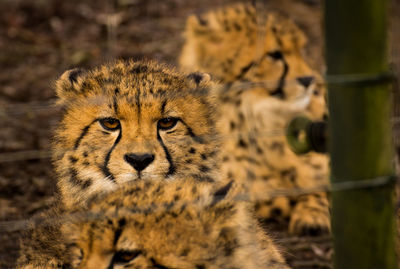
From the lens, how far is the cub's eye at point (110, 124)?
218cm

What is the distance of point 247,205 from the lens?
75.3 inches

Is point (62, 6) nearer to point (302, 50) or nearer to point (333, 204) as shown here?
point (302, 50)

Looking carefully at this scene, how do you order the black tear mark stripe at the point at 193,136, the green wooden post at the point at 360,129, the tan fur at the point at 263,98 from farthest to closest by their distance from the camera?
the tan fur at the point at 263,98
the black tear mark stripe at the point at 193,136
the green wooden post at the point at 360,129

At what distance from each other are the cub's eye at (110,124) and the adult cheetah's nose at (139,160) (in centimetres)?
13

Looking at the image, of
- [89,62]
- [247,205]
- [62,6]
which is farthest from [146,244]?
[62,6]

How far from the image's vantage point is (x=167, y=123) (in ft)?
7.27

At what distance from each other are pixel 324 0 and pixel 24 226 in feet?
3.54

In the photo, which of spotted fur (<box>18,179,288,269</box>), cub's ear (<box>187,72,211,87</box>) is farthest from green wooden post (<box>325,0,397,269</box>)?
cub's ear (<box>187,72,211,87</box>)

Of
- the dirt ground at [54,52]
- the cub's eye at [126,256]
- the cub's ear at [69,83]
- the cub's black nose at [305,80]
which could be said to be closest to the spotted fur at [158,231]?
the cub's eye at [126,256]

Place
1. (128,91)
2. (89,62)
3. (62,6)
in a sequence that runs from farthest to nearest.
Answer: (62,6)
(89,62)
(128,91)

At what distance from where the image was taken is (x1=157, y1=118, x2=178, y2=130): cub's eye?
2.19 meters

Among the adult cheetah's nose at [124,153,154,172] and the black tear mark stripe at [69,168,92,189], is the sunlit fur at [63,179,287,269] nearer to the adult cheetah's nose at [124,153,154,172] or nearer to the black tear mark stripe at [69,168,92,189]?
the adult cheetah's nose at [124,153,154,172]

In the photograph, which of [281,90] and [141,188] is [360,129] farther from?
[281,90]

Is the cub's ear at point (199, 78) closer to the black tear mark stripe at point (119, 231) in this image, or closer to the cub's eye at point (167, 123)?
the cub's eye at point (167, 123)
